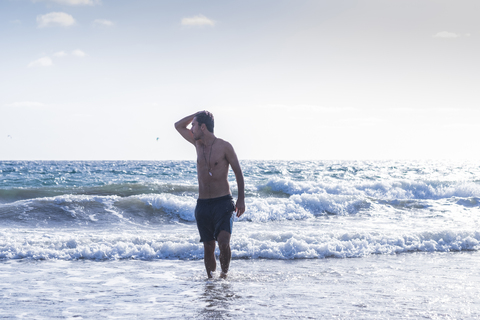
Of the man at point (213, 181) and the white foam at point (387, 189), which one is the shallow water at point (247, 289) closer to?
the man at point (213, 181)

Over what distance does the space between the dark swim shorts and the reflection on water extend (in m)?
0.53

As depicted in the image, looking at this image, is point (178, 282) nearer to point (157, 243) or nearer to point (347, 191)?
point (157, 243)

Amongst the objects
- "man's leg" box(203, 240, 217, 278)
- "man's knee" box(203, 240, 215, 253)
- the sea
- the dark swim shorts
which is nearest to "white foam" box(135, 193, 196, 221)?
the sea

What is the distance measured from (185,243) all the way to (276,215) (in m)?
5.77

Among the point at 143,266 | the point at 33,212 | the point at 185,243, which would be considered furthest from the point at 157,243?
the point at 33,212

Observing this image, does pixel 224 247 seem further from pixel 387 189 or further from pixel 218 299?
pixel 387 189

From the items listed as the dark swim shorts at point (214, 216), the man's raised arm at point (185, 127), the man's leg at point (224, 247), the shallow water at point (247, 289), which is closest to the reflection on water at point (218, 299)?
the shallow water at point (247, 289)

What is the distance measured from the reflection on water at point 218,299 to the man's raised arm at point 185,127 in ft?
5.47

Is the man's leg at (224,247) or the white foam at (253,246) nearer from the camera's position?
the man's leg at (224,247)

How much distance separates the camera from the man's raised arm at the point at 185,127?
15.9ft

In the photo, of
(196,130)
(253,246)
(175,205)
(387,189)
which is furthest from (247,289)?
(387,189)

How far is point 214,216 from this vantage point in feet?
15.3

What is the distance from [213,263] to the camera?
5.01m

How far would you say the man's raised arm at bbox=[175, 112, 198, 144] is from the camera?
4.86 metres
